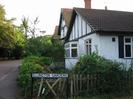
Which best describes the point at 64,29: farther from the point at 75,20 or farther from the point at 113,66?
the point at 113,66

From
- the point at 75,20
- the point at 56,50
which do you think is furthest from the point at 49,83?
the point at 56,50

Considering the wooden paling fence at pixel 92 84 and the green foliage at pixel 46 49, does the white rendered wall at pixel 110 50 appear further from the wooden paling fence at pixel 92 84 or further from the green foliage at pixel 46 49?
the green foliage at pixel 46 49

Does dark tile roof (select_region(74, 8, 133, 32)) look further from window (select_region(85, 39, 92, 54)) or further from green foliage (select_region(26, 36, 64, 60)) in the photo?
green foliage (select_region(26, 36, 64, 60))

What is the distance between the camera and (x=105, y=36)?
898 inches

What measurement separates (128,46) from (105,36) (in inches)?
82.9

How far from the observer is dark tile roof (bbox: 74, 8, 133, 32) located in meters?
23.0

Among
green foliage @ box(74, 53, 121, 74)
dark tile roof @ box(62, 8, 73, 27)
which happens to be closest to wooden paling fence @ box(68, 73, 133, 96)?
green foliage @ box(74, 53, 121, 74)

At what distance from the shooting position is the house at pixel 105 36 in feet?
74.9

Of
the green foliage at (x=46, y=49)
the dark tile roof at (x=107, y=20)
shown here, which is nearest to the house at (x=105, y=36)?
the dark tile roof at (x=107, y=20)

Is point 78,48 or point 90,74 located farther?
point 78,48

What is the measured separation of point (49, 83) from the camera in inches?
564

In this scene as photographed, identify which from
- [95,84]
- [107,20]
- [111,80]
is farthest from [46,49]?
[111,80]

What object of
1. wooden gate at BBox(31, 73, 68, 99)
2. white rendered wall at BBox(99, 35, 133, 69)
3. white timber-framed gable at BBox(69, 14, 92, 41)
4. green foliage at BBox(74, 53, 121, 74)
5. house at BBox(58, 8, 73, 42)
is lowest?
wooden gate at BBox(31, 73, 68, 99)

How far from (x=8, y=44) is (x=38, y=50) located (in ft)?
50.4
